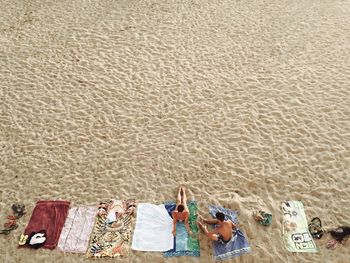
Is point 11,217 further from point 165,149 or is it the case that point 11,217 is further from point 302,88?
point 302,88

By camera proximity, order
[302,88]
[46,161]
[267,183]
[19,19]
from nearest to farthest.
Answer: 1. [267,183]
2. [46,161]
3. [302,88]
4. [19,19]

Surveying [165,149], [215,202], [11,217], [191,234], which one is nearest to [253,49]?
[165,149]

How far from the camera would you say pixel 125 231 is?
642 centimetres

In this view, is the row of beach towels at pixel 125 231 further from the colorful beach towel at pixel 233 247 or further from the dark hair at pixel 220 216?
the dark hair at pixel 220 216

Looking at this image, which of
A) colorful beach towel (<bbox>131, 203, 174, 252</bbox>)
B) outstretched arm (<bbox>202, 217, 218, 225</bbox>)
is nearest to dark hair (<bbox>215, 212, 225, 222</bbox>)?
outstretched arm (<bbox>202, 217, 218, 225</bbox>)

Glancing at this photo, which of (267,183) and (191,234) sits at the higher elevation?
(267,183)

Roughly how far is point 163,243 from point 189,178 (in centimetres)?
144

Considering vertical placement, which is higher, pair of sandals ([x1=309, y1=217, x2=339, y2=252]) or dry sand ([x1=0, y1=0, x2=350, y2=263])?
dry sand ([x1=0, y1=0, x2=350, y2=263])

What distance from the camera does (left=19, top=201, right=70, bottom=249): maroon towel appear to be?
6.37 metres

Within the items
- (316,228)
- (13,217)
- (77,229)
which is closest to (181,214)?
(77,229)

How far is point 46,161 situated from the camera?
24.9 feet

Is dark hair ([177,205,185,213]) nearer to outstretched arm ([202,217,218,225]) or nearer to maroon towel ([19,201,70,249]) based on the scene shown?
outstretched arm ([202,217,218,225])

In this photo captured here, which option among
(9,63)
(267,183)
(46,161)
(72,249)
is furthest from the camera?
(9,63)

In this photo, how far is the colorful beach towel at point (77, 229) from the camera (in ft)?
20.5
